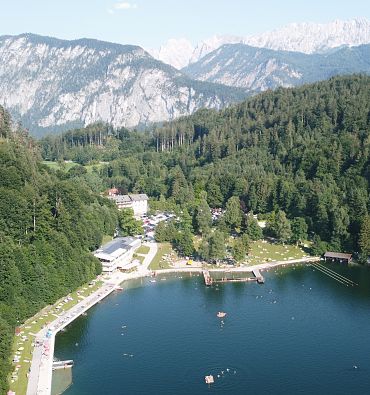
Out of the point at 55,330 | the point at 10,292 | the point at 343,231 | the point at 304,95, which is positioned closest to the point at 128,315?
the point at 55,330

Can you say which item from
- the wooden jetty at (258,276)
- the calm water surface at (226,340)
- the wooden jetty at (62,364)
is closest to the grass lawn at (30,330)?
the wooden jetty at (62,364)

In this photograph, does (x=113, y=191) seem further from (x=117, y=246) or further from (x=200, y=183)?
(x=117, y=246)

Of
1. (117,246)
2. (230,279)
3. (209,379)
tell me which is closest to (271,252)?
(230,279)

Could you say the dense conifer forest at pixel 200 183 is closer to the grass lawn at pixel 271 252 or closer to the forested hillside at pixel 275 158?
the forested hillside at pixel 275 158

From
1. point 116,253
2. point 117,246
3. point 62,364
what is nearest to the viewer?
point 62,364

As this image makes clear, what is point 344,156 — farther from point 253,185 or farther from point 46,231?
point 46,231

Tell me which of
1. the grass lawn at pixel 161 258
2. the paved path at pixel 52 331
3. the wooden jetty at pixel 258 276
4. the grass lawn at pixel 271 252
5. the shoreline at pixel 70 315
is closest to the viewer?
the paved path at pixel 52 331
